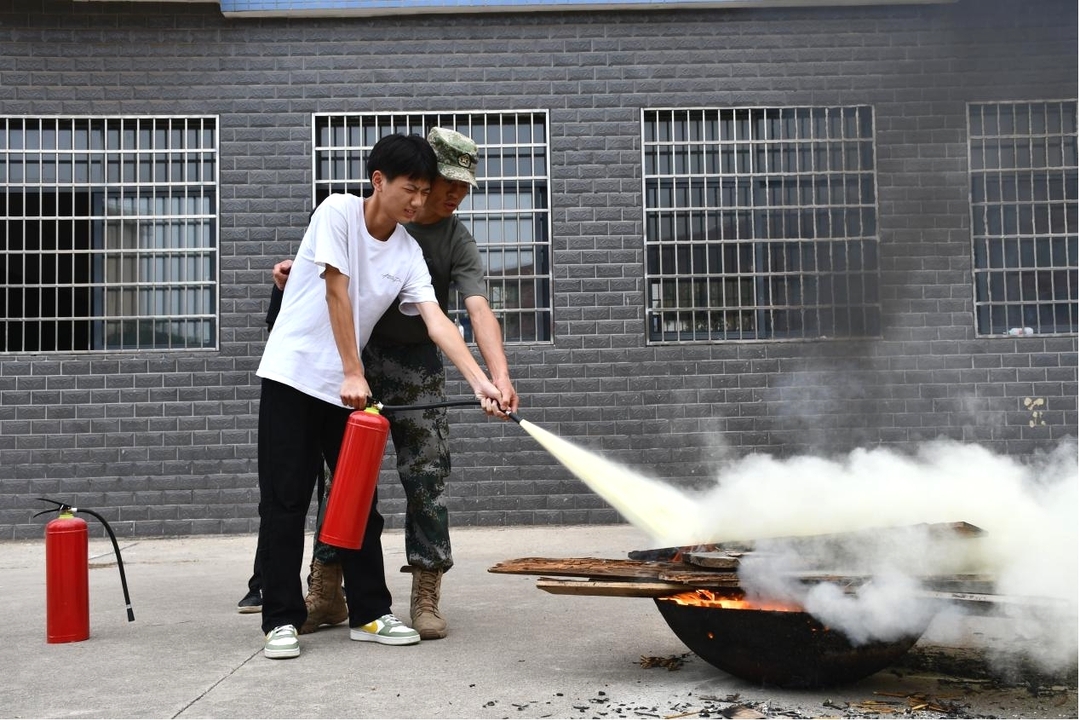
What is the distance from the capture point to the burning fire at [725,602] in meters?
3.15

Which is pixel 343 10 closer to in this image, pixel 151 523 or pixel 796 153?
pixel 796 153

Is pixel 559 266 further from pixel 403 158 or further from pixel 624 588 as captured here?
pixel 624 588

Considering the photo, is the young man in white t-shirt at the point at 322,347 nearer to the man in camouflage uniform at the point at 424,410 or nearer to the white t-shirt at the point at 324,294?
the white t-shirt at the point at 324,294

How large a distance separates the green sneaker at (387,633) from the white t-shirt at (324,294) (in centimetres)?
98

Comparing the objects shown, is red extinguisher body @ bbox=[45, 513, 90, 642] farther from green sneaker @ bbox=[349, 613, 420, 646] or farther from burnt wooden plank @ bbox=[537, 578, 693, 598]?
burnt wooden plank @ bbox=[537, 578, 693, 598]

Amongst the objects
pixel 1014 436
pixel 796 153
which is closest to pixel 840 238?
pixel 796 153

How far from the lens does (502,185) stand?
838 cm

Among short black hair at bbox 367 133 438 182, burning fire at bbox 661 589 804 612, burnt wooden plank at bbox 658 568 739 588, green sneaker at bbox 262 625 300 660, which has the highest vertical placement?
short black hair at bbox 367 133 438 182

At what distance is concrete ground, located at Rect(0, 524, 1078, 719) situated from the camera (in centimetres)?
322

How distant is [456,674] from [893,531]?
1.65 metres

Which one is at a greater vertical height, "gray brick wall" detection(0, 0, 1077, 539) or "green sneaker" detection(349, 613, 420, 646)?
"gray brick wall" detection(0, 0, 1077, 539)

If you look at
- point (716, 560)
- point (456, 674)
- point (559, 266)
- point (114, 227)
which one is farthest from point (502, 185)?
point (716, 560)

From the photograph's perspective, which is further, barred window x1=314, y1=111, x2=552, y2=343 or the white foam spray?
barred window x1=314, y1=111, x2=552, y2=343

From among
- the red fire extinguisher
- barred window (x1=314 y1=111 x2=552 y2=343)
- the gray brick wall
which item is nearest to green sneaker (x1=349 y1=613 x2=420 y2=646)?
the red fire extinguisher
